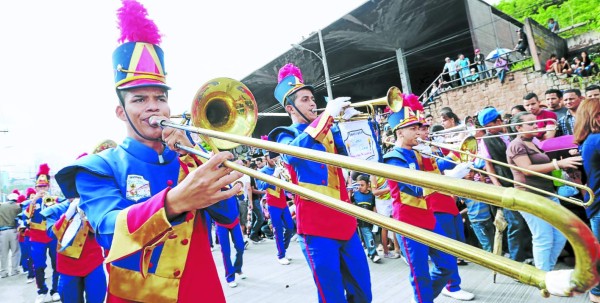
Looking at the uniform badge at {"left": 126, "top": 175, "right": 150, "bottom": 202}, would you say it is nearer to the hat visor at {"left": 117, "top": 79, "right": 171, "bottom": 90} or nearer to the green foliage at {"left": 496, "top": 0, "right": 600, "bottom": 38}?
the hat visor at {"left": 117, "top": 79, "right": 171, "bottom": 90}

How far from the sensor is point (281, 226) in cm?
713

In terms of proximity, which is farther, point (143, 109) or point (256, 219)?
point (256, 219)

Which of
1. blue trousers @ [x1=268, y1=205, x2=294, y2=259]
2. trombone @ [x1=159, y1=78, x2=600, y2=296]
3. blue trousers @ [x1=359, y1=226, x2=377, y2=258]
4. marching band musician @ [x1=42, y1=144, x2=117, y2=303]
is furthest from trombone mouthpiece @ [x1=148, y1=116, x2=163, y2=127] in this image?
blue trousers @ [x1=268, y1=205, x2=294, y2=259]

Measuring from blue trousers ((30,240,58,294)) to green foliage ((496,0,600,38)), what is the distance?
76.6 ft

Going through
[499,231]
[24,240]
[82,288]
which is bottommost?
[499,231]

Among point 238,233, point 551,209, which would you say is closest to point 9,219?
point 238,233

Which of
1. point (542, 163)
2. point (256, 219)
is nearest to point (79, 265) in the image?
point (542, 163)

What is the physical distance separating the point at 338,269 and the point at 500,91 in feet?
40.0

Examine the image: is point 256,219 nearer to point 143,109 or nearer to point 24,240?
point 24,240

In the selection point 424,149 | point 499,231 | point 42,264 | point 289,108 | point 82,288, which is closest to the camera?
point 289,108

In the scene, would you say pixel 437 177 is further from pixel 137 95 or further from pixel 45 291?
pixel 45 291

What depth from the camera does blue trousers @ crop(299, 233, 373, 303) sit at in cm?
274

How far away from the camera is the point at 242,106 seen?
2.01 meters

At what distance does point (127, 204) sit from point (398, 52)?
61.7 feet
